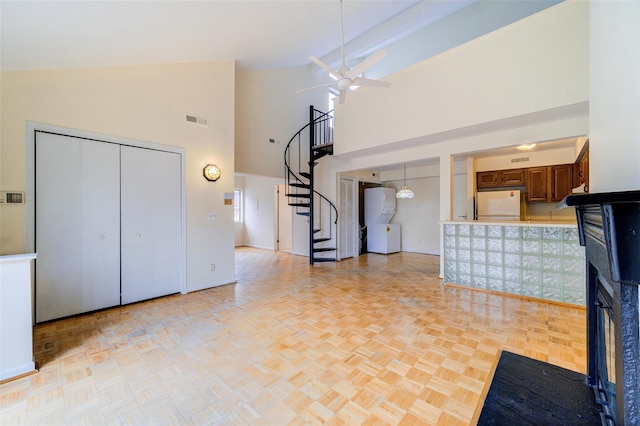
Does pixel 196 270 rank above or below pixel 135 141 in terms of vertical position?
below

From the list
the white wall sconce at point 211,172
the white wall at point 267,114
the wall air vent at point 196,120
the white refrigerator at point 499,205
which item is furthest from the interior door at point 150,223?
the white refrigerator at point 499,205

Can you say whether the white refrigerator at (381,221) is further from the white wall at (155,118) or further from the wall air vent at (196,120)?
the wall air vent at (196,120)

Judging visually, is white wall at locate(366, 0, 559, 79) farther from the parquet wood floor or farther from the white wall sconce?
the white wall sconce

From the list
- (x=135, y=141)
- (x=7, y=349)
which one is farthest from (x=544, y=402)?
(x=135, y=141)

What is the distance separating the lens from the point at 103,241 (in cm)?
329

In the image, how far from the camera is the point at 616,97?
42.3 inches

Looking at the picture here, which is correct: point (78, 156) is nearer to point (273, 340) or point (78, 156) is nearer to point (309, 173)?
point (273, 340)

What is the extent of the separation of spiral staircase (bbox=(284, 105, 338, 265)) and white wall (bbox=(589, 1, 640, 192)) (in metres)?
4.88

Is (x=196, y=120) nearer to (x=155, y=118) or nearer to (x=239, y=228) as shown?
(x=155, y=118)

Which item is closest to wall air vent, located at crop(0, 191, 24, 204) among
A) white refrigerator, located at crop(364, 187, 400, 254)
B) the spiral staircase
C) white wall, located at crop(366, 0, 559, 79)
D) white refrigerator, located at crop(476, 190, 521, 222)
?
the spiral staircase

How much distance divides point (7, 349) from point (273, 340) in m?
2.02

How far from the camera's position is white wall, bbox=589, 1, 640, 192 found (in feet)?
2.88

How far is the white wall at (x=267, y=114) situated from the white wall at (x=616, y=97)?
5099mm

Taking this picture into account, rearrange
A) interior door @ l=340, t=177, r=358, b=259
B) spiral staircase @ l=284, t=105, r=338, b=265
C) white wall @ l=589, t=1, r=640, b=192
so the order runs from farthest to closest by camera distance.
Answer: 1. interior door @ l=340, t=177, r=358, b=259
2. spiral staircase @ l=284, t=105, r=338, b=265
3. white wall @ l=589, t=1, r=640, b=192
